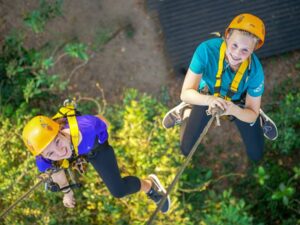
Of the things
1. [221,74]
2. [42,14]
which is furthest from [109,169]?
[42,14]

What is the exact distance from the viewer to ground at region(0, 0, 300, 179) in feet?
18.5

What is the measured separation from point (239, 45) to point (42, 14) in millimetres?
2756

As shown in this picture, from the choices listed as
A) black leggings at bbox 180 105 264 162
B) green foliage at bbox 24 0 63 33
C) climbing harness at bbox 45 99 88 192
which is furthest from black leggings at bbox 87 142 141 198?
green foliage at bbox 24 0 63 33

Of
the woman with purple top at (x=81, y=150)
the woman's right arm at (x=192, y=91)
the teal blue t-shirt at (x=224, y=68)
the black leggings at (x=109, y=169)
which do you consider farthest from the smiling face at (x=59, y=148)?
the teal blue t-shirt at (x=224, y=68)

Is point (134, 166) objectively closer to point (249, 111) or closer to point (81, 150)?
point (81, 150)

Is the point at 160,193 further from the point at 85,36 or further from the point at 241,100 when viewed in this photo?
the point at 85,36

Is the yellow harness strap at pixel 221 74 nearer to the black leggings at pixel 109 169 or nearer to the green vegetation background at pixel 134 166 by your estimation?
the black leggings at pixel 109 169

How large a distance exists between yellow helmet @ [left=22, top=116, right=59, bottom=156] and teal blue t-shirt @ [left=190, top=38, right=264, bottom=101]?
3.72 feet

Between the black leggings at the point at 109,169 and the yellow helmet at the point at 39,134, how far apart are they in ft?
2.23

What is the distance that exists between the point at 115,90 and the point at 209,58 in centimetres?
237

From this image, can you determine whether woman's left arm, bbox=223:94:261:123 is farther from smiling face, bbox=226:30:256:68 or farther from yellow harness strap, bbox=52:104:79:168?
yellow harness strap, bbox=52:104:79:168

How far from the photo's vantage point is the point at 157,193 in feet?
13.9

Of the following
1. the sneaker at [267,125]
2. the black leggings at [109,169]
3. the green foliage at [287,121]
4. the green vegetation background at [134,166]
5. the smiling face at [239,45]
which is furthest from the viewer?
the green foliage at [287,121]

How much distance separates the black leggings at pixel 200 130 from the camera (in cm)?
400
